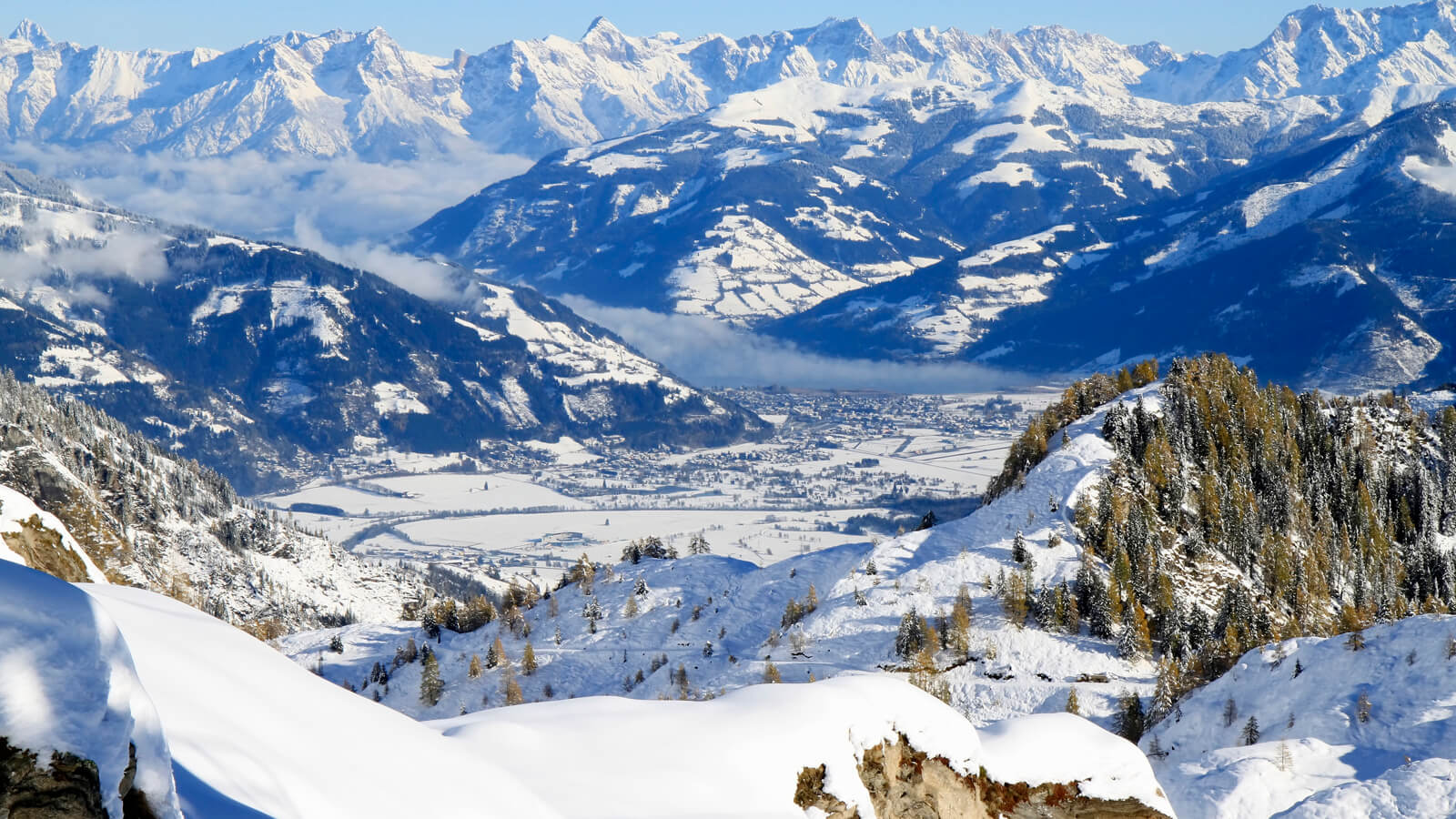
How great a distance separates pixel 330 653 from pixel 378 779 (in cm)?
11319

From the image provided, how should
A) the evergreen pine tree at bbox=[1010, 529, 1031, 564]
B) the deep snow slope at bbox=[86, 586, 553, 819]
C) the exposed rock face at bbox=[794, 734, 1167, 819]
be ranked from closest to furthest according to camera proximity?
the deep snow slope at bbox=[86, 586, 553, 819]
the exposed rock face at bbox=[794, 734, 1167, 819]
the evergreen pine tree at bbox=[1010, 529, 1031, 564]

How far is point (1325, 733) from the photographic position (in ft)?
197

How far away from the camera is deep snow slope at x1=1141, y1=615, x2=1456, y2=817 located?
4625cm

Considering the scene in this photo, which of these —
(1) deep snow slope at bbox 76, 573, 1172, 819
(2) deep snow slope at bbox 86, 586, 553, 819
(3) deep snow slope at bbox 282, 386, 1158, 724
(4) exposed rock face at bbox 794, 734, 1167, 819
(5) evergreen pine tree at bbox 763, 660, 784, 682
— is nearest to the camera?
(2) deep snow slope at bbox 86, 586, 553, 819

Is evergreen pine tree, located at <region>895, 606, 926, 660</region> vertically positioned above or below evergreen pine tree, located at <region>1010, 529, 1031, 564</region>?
below

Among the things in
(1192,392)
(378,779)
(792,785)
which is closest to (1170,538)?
(1192,392)

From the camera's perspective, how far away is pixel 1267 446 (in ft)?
449

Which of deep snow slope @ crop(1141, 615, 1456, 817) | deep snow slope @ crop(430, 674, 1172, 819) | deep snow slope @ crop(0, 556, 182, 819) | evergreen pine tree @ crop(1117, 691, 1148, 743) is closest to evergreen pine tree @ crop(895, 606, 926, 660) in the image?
evergreen pine tree @ crop(1117, 691, 1148, 743)

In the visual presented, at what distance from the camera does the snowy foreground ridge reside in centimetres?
1457

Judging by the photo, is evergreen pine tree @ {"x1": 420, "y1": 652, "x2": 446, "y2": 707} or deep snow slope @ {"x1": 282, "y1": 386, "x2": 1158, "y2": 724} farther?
evergreen pine tree @ {"x1": 420, "y1": 652, "x2": 446, "y2": 707}

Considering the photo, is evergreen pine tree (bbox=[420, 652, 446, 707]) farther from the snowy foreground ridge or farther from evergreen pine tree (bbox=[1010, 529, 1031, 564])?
the snowy foreground ridge

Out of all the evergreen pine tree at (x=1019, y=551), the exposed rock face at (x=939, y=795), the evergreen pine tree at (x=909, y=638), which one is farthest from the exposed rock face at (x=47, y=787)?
the evergreen pine tree at (x=1019, y=551)

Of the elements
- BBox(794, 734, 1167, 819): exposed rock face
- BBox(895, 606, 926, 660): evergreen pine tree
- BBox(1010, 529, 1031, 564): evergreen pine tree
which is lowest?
BBox(794, 734, 1167, 819): exposed rock face

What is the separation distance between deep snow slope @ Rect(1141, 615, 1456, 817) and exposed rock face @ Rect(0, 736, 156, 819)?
146 feet
